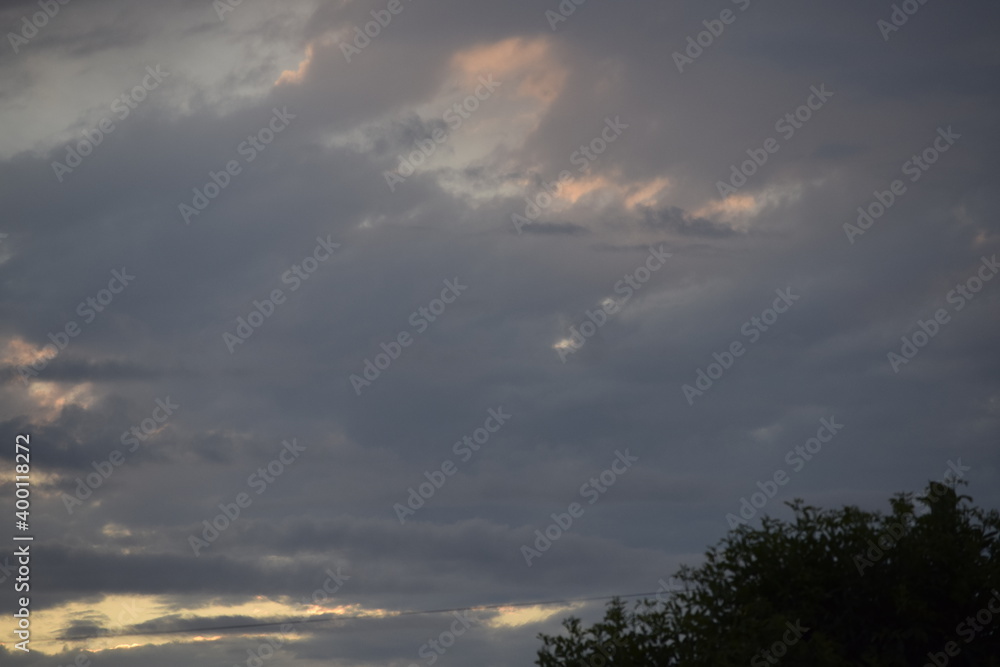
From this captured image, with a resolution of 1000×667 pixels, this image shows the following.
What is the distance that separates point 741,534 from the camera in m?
27.0

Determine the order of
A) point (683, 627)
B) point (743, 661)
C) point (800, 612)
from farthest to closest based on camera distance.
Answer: point (683, 627) → point (800, 612) → point (743, 661)

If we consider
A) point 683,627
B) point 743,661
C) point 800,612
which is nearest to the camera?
point 743,661

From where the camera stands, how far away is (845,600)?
2478 centimetres

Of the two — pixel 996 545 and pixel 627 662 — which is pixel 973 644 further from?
pixel 627 662

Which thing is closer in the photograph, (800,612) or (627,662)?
(800,612)

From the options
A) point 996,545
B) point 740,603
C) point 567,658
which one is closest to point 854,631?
point 740,603

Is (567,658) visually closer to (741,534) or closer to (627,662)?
(627,662)

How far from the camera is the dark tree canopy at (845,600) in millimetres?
23516

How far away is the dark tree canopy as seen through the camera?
77.2 feet

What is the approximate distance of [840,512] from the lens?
26297mm

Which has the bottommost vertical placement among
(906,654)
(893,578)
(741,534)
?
(906,654)

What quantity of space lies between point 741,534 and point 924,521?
455cm

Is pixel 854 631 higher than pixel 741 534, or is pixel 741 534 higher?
pixel 741 534

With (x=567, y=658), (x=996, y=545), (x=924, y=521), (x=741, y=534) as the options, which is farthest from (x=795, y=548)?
(x=567, y=658)
